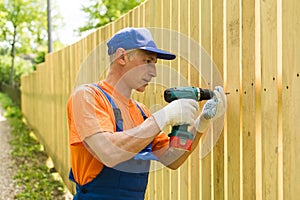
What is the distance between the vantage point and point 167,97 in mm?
2424

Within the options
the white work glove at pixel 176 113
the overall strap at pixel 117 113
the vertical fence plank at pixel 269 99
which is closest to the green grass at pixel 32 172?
the overall strap at pixel 117 113

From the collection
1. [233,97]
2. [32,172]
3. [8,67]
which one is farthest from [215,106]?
[8,67]

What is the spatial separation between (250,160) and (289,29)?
69 cm

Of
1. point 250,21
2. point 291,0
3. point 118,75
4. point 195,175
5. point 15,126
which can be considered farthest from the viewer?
point 15,126

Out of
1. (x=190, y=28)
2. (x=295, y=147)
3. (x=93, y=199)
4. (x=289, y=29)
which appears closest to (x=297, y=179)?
(x=295, y=147)

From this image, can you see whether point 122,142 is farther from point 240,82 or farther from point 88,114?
point 240,82

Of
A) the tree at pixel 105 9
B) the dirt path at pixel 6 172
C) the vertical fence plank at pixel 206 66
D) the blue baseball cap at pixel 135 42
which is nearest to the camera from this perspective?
the blue baseball cap at pixel 135 42

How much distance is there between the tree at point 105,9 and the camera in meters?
23.9

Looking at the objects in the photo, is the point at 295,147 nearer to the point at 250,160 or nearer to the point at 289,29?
the point at 250,160

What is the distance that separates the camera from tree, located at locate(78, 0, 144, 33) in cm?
2394

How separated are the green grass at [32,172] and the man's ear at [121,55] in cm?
465

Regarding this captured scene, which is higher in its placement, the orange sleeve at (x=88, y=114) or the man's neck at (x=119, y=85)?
the man's neck at (x=119, y=85)

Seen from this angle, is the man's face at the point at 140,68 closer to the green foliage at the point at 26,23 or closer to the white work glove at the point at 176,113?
the white work glove at the point at 176,113

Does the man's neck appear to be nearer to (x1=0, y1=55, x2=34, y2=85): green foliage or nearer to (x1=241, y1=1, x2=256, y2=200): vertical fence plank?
(x1=241, y1=1, x2=256, y2=200): vertical fence plank
